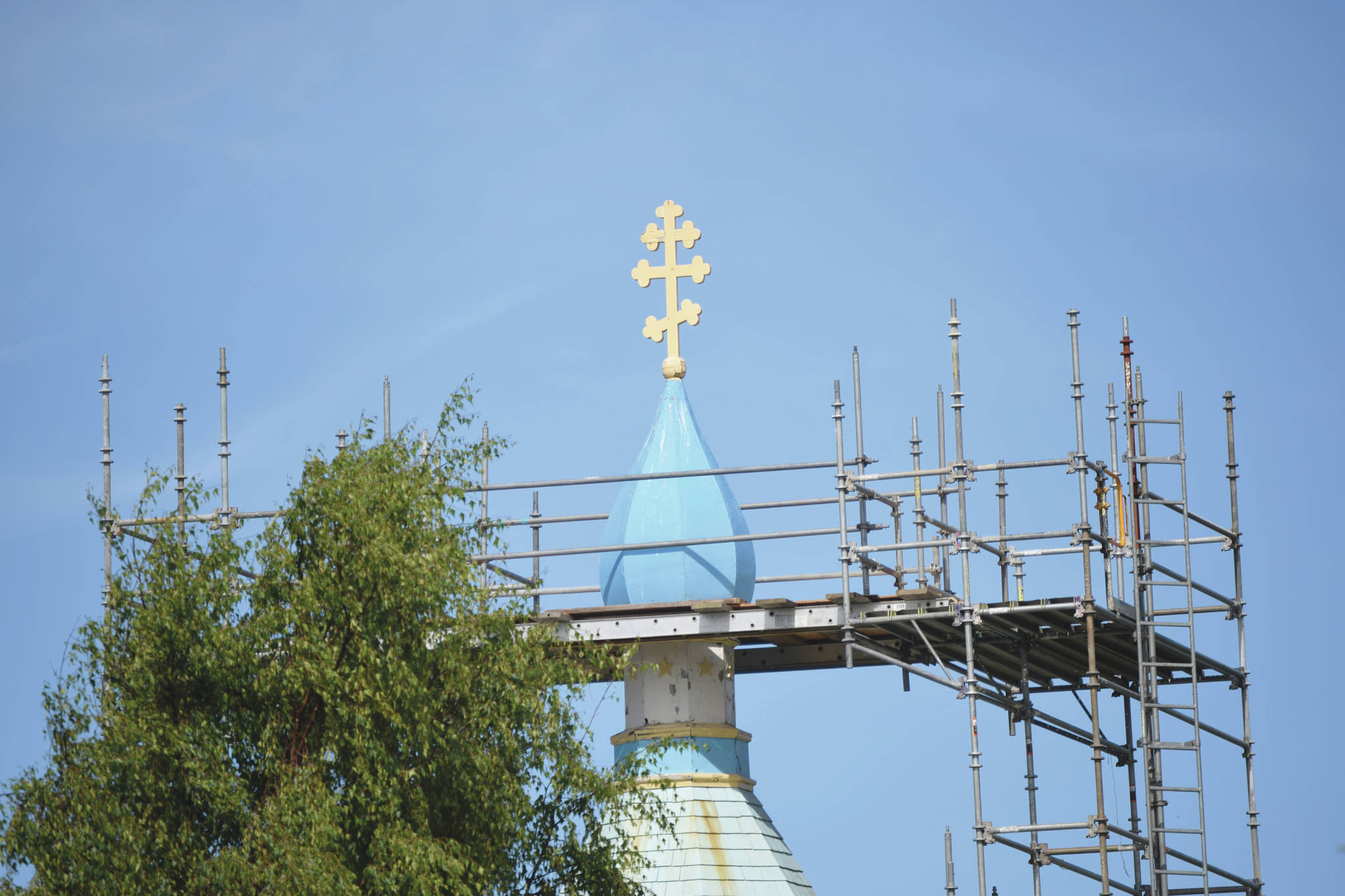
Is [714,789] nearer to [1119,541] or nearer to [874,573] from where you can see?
[874,573]

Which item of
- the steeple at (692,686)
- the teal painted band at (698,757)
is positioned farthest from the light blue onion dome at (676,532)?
the teal painted band at (698,757)

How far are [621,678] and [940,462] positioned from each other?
451cm

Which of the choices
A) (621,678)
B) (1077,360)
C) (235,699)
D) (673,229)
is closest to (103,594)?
(235,699)

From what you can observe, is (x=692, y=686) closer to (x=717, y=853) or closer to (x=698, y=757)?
(x=698, y=757)

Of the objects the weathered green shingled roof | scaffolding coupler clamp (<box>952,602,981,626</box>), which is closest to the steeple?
the weathered green shingled roof

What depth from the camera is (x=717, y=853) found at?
28734 millimetres

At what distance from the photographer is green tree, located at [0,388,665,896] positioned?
2469 centimetres

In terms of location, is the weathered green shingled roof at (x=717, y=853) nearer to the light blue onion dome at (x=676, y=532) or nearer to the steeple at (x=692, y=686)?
the steeple at (x=692, y=686)

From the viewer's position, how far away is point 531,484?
98.4 ft

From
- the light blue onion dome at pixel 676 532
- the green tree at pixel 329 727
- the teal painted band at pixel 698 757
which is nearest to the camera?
the green tree at pixel 329 727

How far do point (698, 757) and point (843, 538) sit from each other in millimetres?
3019

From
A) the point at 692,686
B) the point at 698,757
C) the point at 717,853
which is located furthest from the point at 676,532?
the point at 717,853

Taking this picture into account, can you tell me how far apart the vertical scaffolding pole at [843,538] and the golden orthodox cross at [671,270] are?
2903 mm

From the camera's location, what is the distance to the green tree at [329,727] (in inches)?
972
